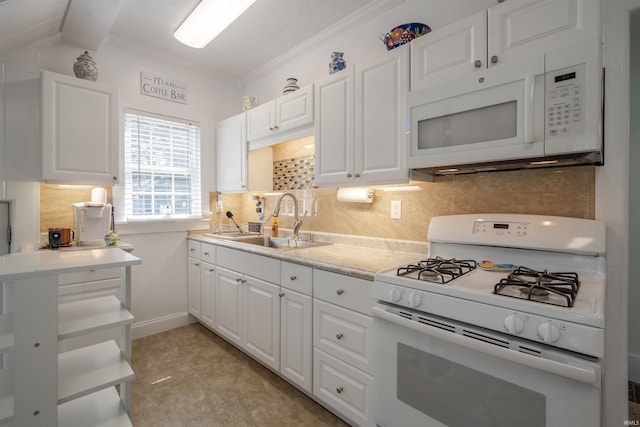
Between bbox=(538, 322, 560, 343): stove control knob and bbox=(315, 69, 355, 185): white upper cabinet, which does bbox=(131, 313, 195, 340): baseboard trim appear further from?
bbox=(538, 322, 560, 343): stove control knob

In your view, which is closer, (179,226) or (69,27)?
(69,27)

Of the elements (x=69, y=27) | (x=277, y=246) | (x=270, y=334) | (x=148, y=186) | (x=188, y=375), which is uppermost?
(x=69, y=27)

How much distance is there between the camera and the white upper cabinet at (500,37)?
48.5 inches

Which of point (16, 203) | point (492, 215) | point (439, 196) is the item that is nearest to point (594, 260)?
point (492, 215)

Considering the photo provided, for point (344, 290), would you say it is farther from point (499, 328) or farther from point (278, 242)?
point (278, 242)

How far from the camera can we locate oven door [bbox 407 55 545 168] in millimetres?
1262

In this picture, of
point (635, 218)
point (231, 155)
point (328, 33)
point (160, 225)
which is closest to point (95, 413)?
point (160, 225)

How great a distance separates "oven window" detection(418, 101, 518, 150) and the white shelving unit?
1503 mm

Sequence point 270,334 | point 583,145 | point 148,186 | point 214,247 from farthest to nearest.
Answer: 1. point 148,186
2. point 214,247
3. point 270,334
4. point 583,145

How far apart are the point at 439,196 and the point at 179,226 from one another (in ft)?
8.11

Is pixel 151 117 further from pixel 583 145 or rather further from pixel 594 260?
pixel 594 260

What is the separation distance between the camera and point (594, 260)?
1.28 metres

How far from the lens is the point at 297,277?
1.91m

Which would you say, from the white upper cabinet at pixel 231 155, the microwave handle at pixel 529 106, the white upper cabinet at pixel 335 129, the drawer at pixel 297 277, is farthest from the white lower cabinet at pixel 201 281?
the microwave handle at pixel 529 106
